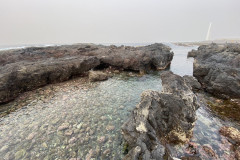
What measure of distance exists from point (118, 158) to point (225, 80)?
41.9ft

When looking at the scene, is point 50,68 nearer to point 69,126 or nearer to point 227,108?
point 69,126

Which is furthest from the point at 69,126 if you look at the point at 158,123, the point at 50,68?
the point at 50,68

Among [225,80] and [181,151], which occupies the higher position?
[225,80]

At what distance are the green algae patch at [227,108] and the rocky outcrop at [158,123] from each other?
156 inches

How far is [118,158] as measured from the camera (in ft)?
18.6

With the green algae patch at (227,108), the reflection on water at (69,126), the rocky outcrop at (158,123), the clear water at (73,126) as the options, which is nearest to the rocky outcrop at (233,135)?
the clear water at (73,126)

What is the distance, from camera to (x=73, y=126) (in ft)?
26.2

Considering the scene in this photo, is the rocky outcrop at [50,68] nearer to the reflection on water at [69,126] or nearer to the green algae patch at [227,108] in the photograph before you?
the reflection on water at [69,126]

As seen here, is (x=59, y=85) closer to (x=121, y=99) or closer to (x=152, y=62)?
(x=121, y=99)

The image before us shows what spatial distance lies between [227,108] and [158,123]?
7.98 meters

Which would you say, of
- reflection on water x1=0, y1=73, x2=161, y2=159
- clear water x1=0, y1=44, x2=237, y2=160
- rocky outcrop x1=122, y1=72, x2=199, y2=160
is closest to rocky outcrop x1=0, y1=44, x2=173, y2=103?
clear water x1=0, y1=44, x2=237, y2=160

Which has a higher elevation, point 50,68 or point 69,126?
point 50,68

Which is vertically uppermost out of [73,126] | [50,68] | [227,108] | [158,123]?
[50,68]

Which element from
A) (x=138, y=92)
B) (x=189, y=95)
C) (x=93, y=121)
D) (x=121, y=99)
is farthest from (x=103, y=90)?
(x=189, y=95)
